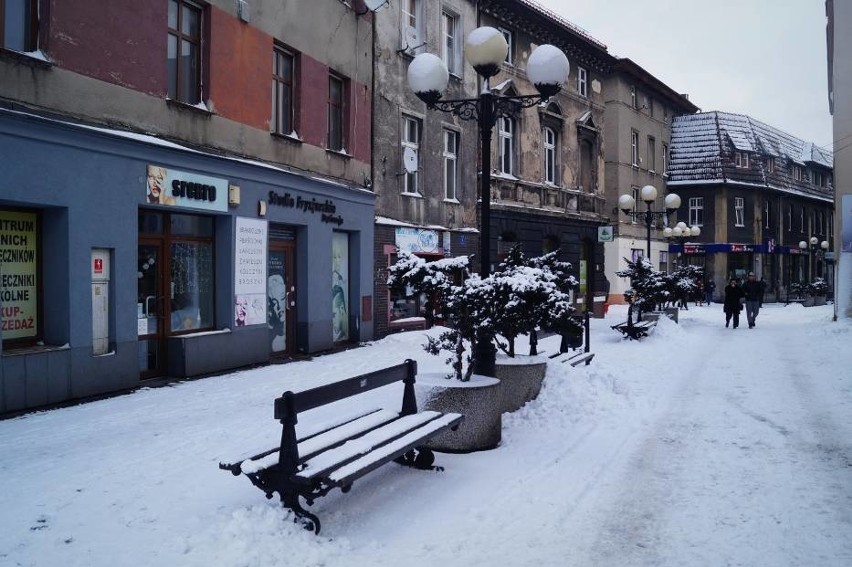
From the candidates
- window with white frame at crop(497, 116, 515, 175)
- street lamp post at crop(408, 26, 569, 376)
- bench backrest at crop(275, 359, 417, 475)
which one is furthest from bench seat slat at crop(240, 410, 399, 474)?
window with white frame at crop(497, 116, 515, 175)

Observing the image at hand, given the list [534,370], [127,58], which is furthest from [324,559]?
[127,58]

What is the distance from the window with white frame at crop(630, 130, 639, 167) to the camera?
34.2 meters

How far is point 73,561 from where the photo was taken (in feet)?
13.2

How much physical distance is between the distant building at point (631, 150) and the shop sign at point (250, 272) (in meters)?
21.0

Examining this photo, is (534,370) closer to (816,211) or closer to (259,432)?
(259,432)

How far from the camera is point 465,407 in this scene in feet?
21.1

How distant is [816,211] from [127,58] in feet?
178

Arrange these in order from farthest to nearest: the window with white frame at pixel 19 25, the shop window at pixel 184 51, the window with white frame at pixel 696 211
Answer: the window with white frame at pixel 696 211 < the shop window at pixel 184 51 < the window with white frame at pixel 19 25

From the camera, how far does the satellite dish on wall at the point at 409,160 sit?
17.4 meters

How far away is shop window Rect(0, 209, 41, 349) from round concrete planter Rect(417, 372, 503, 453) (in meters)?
5.26

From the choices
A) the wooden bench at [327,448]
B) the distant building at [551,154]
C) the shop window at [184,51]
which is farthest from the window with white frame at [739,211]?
the wooden bench at [327,448]

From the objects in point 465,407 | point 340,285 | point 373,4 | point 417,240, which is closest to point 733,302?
point 417,240

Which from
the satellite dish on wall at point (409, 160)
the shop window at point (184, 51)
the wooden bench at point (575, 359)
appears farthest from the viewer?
the satellite dish on wall at point (409, 160)

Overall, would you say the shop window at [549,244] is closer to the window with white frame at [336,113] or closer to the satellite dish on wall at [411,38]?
Result: the satellite dish on wall at [411,38]
